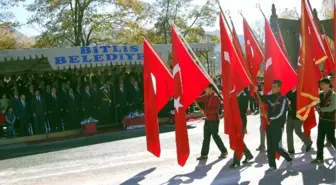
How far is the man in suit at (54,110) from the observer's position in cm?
1580

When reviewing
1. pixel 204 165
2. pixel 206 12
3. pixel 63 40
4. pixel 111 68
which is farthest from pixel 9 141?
pixel 206 12

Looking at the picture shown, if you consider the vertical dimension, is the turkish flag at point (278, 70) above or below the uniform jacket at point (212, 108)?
above

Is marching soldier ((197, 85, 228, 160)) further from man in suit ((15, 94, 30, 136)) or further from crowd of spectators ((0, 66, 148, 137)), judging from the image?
man in suit ((15, 94, 30, 136))

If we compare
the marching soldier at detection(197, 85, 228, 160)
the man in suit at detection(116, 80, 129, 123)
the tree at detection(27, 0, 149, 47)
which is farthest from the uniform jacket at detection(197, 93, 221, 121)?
the tree at detection(27, 0, 149, 47)

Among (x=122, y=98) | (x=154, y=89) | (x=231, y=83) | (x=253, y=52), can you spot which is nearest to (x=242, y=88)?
(x=231, y=83)

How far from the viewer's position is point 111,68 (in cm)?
1941

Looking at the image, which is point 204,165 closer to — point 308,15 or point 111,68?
point 308,15

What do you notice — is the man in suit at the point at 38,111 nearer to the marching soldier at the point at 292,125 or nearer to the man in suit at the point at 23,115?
the man in suit at the point at 23,115

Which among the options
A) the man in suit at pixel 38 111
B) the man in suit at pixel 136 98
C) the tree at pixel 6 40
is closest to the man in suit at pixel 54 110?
the man in suit at pixel 38 111

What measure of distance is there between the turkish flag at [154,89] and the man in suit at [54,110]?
769cm

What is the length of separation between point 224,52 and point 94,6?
24.7 m

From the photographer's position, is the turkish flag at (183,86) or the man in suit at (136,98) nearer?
the turkish flag at (183,86)

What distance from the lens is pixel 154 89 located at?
9.02 meters

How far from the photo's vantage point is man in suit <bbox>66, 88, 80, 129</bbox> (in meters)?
16.1
